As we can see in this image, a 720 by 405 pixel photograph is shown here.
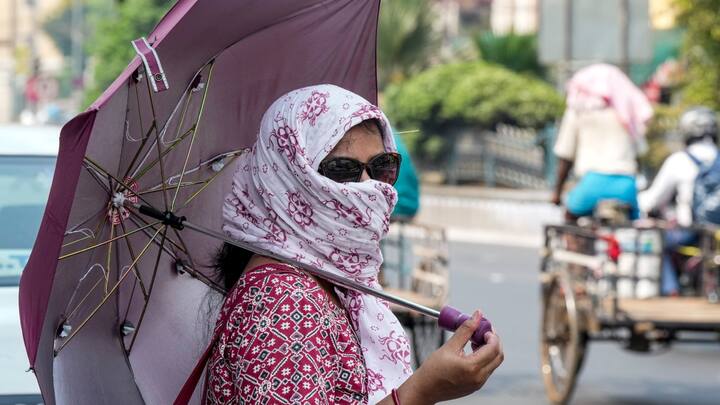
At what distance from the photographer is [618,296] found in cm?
854

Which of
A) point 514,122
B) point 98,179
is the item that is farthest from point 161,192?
point 514,122

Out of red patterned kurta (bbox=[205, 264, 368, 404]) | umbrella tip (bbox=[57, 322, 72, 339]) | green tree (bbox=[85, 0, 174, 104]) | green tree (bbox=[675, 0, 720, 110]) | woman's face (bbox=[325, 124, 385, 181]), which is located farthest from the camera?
green tree (bbox=[85, 0, 174, 104])

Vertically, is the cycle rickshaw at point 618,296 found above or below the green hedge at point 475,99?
below

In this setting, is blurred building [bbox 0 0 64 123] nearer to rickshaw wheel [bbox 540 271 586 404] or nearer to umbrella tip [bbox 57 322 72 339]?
rickshaw wheel [bbox 540 271 586 404]

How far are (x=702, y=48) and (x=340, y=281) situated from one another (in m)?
18.7

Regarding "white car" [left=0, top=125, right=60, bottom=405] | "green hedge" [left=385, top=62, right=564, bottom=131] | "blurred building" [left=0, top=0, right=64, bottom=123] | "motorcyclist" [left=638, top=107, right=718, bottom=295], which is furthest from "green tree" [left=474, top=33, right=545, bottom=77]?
"white car" [left=0, top=125, right=60, bottom=405]

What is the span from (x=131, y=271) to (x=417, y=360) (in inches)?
229

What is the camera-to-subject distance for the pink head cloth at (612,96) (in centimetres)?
1014

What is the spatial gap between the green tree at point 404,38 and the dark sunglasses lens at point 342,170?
3117cm

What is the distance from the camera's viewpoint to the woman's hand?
2.59 meters

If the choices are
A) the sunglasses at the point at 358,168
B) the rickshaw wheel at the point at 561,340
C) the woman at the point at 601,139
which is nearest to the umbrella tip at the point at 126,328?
the sunglasses at the point at 358,168

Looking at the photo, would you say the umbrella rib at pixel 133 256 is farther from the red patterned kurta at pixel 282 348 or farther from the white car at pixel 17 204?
the white car at pixel 17 204

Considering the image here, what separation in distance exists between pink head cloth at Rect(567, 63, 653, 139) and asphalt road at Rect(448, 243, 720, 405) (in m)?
1.66

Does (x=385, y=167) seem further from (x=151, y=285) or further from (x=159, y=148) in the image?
(x=151, y=285)
